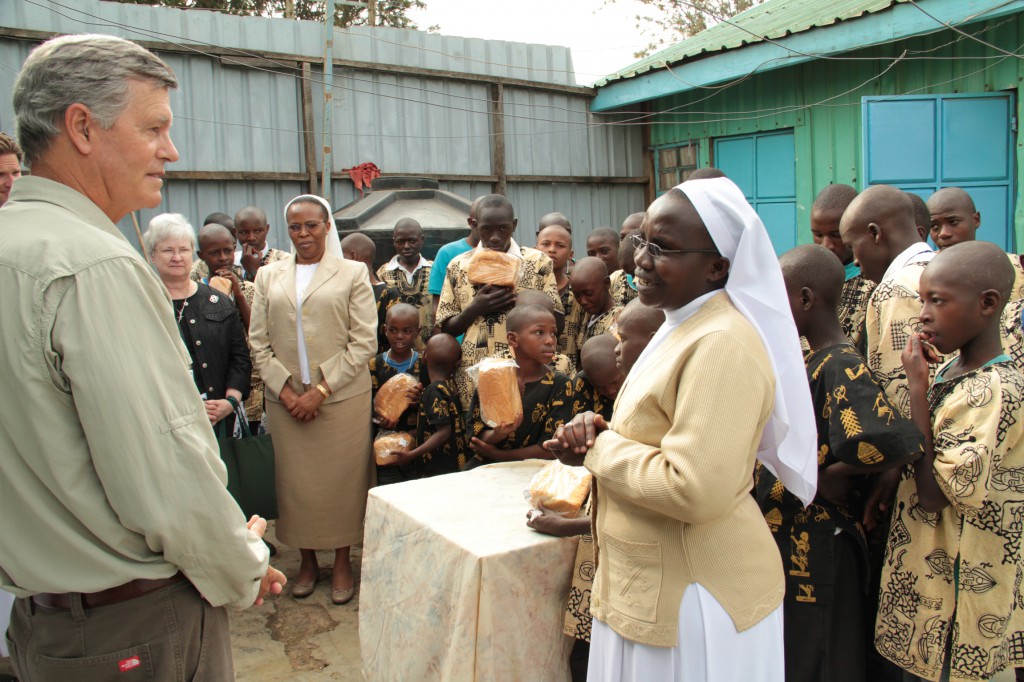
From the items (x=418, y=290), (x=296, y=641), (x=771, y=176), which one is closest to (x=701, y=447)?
(x=296, y=641)

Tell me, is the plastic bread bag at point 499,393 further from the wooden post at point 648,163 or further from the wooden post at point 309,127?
the wooden post at point 648,163

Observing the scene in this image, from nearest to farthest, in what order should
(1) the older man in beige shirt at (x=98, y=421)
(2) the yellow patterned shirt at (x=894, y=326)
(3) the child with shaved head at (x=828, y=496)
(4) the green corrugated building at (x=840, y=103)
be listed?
1. (1) the older man in beige shirt at (x=98, y=421)
2. (3) the child with shaved head at (x=828, y=496)
3. (2) the yellow patterned shirt at (x=894, y=326)
4. (4) the green corrugated building at (x=840, y=103)

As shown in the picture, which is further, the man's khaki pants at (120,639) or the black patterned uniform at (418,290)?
the black patterned uniform at (418,290)

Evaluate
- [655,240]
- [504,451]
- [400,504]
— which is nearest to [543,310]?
[504,451]

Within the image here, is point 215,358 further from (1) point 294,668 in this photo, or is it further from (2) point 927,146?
(2) point 927,146

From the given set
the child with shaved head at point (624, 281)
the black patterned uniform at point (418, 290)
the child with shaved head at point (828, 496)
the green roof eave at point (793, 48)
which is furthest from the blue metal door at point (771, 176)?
the child with shaved head at point (828, 496)

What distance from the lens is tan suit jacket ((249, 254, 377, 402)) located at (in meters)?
4.54

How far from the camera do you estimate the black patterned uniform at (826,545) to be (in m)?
2.53

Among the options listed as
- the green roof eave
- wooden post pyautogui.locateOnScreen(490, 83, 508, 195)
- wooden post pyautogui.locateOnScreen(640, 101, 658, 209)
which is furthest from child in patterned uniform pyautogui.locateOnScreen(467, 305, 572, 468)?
wooden post pyautogui.locateOnScreen(640, 101, 658, 209)

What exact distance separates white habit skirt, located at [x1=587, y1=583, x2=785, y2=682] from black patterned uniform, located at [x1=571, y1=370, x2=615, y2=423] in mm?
1793

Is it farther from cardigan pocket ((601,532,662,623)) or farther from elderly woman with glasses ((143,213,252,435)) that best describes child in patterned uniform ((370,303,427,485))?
cardigan pocket ((601,532,662,623))

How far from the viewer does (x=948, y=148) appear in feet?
23.0

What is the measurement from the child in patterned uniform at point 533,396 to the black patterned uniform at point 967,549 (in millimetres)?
1611

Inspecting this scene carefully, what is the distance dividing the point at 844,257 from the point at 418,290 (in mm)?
2967
